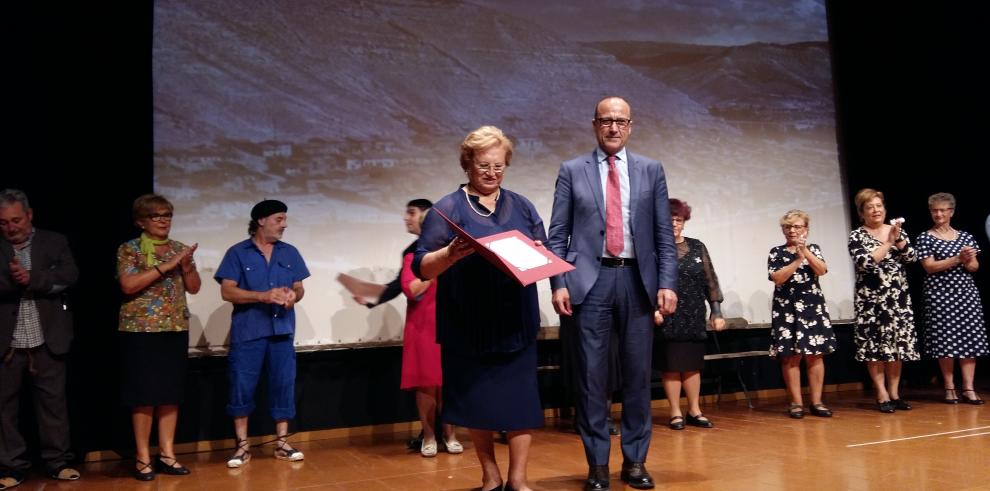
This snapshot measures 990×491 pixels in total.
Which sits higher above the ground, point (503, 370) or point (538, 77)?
point (538, 77)

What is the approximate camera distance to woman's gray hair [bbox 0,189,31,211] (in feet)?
12.9

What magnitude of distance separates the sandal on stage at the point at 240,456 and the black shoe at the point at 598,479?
2091mm

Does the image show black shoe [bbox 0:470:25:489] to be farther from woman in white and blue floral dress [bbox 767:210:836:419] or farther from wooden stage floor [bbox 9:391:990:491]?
woman in white and blue floral dress [bbox 767:210:836:419]

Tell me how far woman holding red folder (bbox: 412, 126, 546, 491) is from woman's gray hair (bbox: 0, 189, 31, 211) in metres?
2.48

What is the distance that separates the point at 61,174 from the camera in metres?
4.52

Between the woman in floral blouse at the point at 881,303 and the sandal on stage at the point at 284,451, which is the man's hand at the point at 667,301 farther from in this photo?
the woman in floral blouse at the point at 881,303

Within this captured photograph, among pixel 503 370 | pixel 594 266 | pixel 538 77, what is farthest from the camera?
pixel 538 77

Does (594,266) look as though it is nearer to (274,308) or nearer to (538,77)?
(274,308)

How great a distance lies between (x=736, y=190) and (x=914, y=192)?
184cm

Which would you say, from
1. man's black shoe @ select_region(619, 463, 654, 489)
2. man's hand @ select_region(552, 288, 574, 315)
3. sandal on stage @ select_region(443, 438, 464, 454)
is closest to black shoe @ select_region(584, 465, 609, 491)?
man's black shoe @ select_region(619, 463, 654, 489)

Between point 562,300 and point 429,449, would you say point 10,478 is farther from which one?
point 562,300

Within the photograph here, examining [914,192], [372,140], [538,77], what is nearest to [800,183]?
[914,192]

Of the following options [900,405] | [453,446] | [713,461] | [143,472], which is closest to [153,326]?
[143,472]

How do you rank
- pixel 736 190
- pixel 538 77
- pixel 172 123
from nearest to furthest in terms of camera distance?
pixel 172 123, pixel 538 77, pixel 736 190
